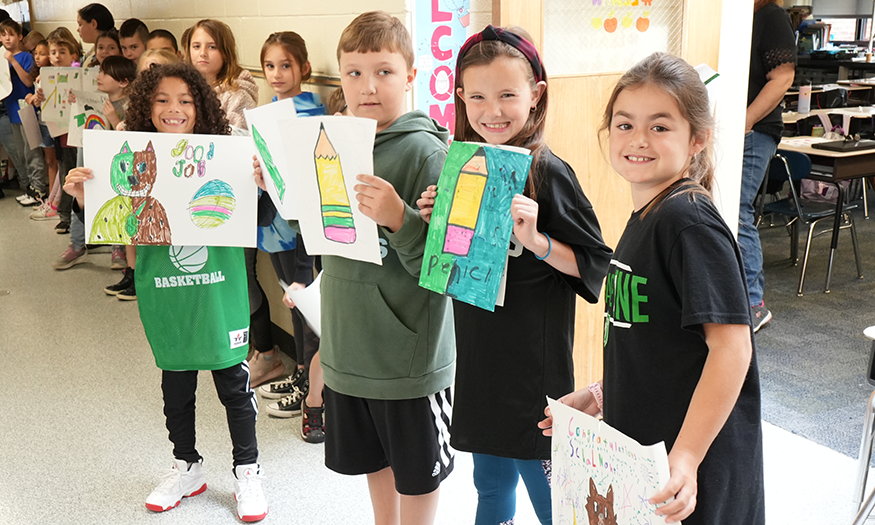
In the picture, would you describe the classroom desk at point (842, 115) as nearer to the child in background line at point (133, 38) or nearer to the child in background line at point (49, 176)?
the child in background line at point (133, 38)

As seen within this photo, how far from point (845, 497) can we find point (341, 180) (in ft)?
6.21

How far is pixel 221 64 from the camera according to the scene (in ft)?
10.2

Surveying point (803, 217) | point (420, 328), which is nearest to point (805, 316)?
point (803, 217)

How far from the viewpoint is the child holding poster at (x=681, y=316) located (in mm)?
1051

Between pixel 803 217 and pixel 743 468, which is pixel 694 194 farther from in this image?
pixel 803 217

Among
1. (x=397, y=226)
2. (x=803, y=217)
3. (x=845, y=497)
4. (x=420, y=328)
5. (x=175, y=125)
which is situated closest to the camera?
(x=397, y=226)

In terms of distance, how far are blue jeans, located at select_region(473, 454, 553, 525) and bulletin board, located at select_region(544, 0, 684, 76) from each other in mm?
1316

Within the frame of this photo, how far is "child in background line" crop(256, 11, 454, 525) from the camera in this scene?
60.2 inches

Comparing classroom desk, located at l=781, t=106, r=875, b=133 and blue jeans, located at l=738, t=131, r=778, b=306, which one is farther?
classroom desk, located at l=781, t=106, r=875, b=133

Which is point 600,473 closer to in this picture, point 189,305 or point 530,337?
point 530,337

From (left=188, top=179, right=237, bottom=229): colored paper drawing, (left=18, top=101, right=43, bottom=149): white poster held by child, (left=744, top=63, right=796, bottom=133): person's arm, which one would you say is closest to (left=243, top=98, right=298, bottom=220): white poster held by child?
(left=188, top=179, right=237, bottom=229): colored paper drawing

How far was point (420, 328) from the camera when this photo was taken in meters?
1.61

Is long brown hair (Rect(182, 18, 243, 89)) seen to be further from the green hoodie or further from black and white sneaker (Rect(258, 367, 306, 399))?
the green hoodie

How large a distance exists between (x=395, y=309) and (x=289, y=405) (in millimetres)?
1484
